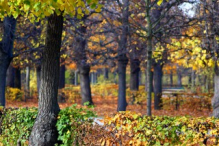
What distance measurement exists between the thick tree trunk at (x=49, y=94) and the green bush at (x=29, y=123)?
0.69 ft

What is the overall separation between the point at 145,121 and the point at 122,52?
8153 mm

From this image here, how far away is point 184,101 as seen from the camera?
57.5ft

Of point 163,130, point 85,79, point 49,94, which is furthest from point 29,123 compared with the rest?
point 85,79

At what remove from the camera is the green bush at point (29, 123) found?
5.55 meters

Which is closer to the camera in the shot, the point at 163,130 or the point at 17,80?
the point at 163,130

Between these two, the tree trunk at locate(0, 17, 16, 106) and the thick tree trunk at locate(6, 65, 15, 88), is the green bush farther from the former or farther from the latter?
the thick tree trunk at locate(6, 65, 15, 88)

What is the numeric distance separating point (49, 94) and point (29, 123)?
0.77 m

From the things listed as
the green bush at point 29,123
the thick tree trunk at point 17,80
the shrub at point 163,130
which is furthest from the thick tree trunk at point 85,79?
the shrub at point 163,130

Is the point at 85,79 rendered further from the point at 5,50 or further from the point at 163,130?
the point at 163,130

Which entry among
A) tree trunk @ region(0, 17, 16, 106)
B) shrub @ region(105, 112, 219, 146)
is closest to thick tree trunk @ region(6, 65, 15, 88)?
tree trunk @ region(0, 17, 16, 106)

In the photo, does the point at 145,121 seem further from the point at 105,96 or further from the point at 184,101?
the point at 105,96

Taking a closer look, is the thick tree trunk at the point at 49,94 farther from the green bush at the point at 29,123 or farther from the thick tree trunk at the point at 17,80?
the thick tree trunk at the point at 17,80

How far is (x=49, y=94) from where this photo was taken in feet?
20.7

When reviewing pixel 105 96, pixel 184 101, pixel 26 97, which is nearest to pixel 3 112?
pixel 184 101
